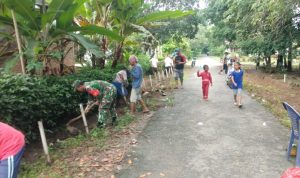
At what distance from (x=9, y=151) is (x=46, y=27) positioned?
→ 5.03 meters

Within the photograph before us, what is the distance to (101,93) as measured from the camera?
25.7ft

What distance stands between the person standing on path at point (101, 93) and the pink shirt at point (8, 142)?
4.16 metres

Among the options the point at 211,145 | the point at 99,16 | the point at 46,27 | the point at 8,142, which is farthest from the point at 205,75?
the point at 8,142

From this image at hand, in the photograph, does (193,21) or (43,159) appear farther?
(193,21)

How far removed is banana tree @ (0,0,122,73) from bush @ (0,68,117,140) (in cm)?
62

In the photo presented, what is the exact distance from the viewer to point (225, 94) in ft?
45.0

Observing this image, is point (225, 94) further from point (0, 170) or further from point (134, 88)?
point (0, 170)

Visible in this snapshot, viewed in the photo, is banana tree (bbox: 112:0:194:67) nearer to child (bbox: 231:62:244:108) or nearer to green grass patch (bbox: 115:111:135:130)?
child (bbox: 231:62:244:108)

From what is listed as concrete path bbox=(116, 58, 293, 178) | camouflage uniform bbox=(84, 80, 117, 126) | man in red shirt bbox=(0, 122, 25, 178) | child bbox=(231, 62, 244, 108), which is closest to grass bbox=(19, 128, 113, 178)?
camouflage uniform bbox=(84, 80, 117, 126)

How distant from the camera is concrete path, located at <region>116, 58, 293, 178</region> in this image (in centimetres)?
561

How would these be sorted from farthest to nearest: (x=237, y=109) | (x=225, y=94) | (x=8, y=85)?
(x=225, y=94), (x=237, y=109), (x=8, y=85)

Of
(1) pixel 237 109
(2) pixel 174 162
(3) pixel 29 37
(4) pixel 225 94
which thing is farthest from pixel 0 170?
(4) pixel 225 94

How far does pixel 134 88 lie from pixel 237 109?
3.31 metres

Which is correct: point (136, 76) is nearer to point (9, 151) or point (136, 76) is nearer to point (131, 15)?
point (131, 15)
